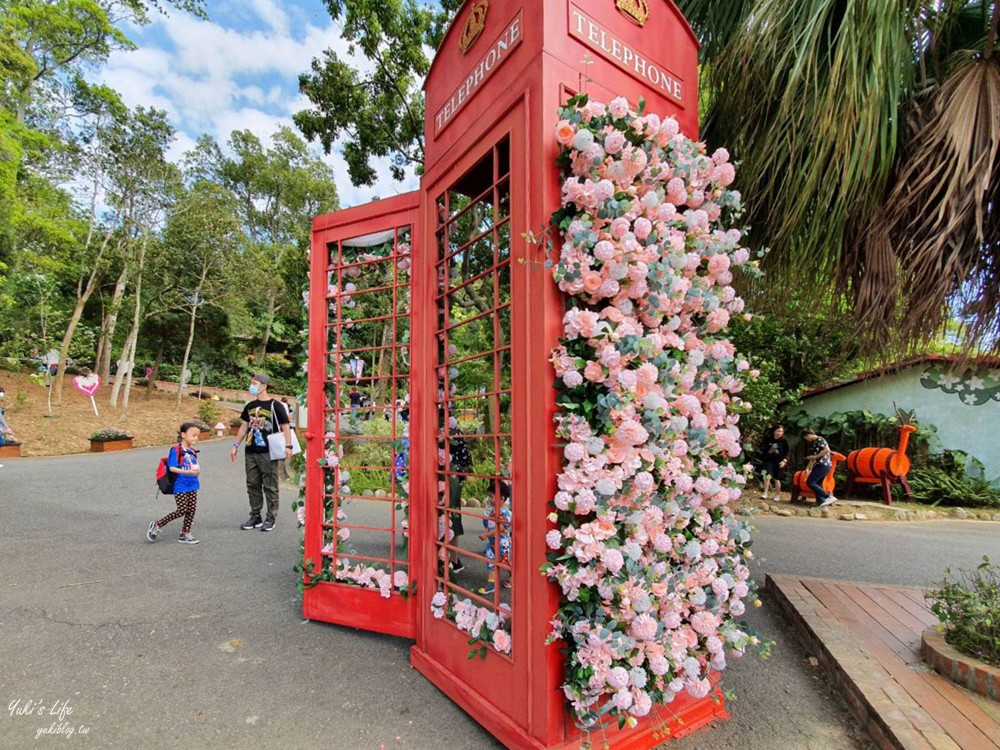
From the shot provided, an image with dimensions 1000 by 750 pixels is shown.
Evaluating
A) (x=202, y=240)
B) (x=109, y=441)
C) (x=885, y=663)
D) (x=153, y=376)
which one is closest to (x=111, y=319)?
(x=153, y=376)

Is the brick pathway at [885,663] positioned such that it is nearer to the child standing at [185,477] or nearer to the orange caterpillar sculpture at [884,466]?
the orange caterpillar sculpture at [884,466]

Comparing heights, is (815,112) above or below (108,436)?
above

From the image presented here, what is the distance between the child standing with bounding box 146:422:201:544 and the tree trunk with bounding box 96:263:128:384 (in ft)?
54.5

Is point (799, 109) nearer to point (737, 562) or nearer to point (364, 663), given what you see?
point (737, 562)

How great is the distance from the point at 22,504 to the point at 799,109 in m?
10.1

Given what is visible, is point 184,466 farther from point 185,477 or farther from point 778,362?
point 778,362

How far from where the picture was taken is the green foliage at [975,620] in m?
2.53

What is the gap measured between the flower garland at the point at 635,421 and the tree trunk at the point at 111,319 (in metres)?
21.3

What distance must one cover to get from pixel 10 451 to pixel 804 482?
1740 centimetres

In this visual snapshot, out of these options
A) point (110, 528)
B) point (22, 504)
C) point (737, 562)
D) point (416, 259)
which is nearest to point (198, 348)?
point (22, 504)

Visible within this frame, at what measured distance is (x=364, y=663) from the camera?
3.12 meters

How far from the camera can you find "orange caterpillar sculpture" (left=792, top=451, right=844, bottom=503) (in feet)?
27.5

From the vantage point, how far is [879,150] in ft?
8.81

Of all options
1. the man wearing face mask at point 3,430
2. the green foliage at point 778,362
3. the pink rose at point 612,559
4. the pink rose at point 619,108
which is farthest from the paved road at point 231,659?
the man wearing face mask at point 3,430
